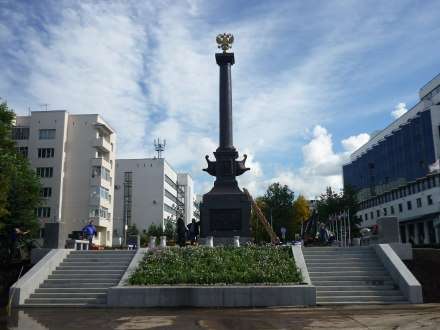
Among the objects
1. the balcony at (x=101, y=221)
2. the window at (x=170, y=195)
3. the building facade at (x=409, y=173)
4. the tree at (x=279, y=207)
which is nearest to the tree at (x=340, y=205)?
the building facade at (x=409, y=173)

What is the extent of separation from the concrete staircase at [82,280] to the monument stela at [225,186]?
7600 millimetres

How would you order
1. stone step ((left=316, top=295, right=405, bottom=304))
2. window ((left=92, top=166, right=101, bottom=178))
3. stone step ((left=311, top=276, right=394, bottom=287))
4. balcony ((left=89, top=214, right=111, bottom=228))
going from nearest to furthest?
stone step ((left=316, top=295, right=405, bottom=304))
stone step ((left=311, top=276, right=394, bottom=287))
balcony ((left=89, top=214, right=111, bottom=228))
window ((left=92, top=166, right=101, bottom=178))

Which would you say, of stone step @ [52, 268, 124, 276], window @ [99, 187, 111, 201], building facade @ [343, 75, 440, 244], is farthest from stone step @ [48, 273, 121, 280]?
building facade @ [343, 75, 440, 244]

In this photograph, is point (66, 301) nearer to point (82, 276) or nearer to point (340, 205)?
point (82, 276)

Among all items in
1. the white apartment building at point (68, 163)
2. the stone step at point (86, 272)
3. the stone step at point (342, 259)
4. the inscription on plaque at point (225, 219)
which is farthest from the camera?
the white apartment building at point (68, 163)

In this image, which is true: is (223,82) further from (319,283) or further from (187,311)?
(187,311)

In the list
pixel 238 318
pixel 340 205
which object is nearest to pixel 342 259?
pixel 238 318

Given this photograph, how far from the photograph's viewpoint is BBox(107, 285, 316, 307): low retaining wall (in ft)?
54.4

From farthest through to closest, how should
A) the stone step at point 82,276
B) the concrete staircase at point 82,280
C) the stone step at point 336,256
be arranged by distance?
the stone step at point 336,256
the stone step at point 82,276
the concrete staircase at point 82,280

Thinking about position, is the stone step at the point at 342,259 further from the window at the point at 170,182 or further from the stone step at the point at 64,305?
the window at the point at 170,182

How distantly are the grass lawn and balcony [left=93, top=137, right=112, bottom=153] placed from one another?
4329 cm

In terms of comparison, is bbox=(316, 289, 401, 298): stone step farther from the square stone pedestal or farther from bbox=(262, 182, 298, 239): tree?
bbox=(262, 182, 298, 239): tree

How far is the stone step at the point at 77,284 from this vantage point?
62.3 ft

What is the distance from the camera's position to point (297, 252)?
69.1 feet
